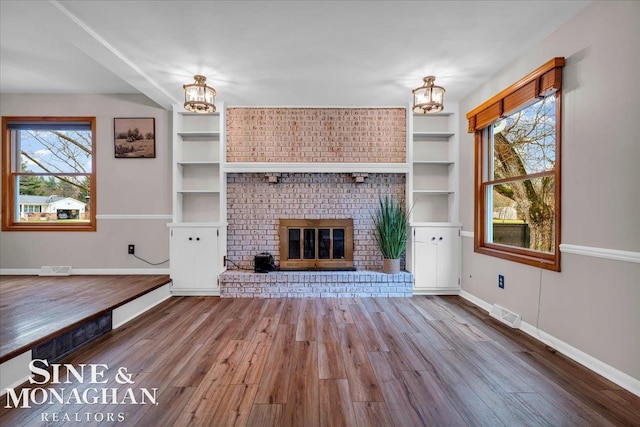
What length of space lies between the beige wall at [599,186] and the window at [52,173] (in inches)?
200

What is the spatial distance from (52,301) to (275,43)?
3.09m

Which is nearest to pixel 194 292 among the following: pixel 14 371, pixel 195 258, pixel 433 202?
pixel 195 258

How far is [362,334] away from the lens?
231 centimetres

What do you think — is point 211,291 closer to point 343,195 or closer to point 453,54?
point 343,195

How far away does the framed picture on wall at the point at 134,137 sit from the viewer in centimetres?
365

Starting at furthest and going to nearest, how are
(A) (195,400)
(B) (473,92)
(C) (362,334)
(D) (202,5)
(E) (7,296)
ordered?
(B) (473,92)
(E) (7,296)
(C) (362,334)
(D) (202,5)
(A) (195,400)

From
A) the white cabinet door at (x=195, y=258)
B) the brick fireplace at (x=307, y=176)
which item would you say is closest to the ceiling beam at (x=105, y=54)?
Answer: the brick fireplace at (x=307, y=176)

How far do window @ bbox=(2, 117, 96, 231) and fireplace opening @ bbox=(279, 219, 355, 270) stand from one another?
2574 millimetres

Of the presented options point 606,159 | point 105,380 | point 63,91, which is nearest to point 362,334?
point 105,380

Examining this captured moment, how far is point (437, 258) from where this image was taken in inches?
136

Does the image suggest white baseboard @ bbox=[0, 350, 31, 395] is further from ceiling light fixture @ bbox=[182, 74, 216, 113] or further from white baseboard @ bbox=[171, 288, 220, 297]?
ceiling light fixture @ bbox=[182, 74, 216, 113]

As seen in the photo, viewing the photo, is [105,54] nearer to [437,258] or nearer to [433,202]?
[433,202]

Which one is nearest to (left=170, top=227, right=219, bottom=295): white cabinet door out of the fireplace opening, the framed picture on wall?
the fireplace opening

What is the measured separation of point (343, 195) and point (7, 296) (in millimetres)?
3713
